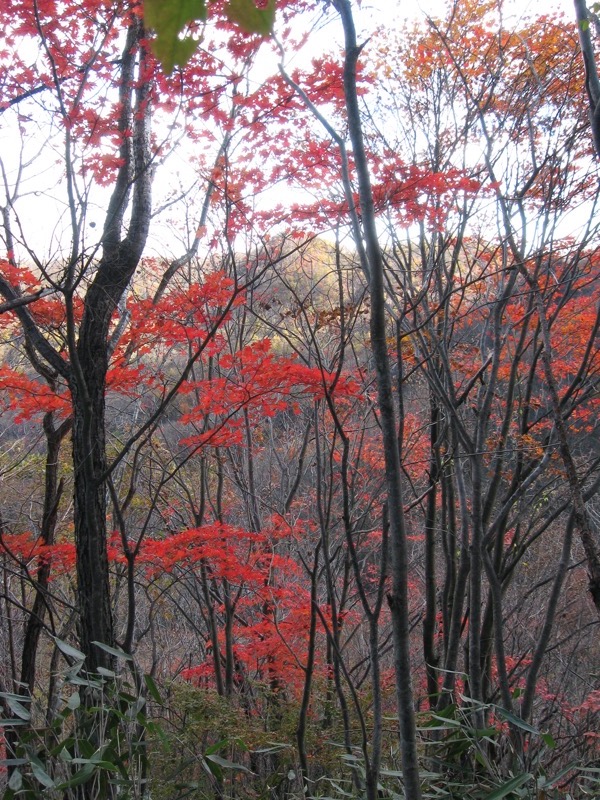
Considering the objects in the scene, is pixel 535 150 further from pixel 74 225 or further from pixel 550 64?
pixel 74 225

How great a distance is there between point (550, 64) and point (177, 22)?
498 centimetres

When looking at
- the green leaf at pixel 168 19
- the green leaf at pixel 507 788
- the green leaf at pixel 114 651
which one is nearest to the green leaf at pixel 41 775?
the green leaf at pixel 114 651

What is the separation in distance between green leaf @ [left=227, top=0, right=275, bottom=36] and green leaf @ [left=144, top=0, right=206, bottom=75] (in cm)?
5

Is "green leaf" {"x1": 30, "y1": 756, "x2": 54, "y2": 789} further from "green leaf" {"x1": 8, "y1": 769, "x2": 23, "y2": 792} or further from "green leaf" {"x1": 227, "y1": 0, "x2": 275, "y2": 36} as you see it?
"green leaf" {"x1": 227, "y1": 0, "x2": 275, "y2": 36}

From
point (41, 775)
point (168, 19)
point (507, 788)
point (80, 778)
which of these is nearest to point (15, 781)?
point (41, 775)

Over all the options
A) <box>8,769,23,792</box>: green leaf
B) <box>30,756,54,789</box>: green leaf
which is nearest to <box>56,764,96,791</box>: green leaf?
<box>30,756,54,789</box>: green leaf

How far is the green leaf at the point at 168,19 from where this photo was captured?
67 cm

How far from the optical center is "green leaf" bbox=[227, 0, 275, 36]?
71 cm

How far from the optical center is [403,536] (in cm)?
214

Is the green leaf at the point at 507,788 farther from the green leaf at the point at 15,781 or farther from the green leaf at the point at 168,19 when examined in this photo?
the green leaf at the point at 168,19

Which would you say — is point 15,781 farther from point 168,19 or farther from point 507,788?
point 168,19

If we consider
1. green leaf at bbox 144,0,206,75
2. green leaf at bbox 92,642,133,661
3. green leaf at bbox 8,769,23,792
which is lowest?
green leaf at bbox 8,769,23,792

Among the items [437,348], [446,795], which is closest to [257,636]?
[437,348]

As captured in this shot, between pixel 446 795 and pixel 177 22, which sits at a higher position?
pixel 177 22
